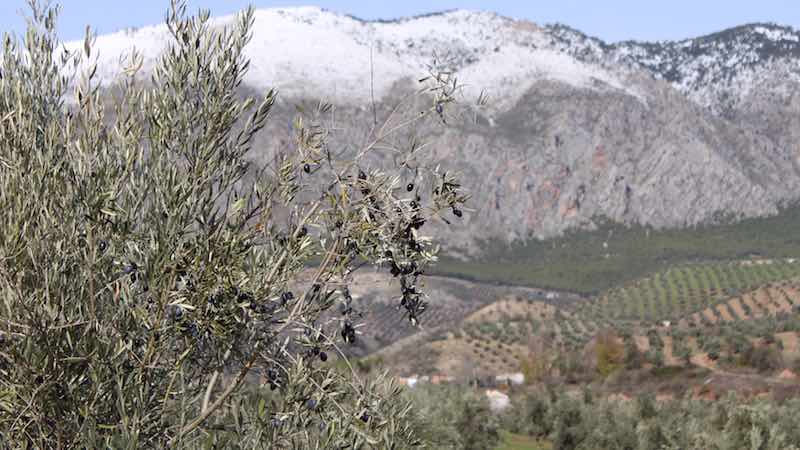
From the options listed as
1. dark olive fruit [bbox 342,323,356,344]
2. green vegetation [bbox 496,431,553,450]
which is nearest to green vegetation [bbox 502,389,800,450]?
green vegetation [bbox 496,431,553,450]

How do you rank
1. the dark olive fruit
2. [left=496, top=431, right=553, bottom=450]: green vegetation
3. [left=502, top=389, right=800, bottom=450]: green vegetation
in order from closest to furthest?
the dark olive fruit → [left=502, top=389, right=800, bottom=450]: green vegetation → [left=496, top=431, right=553, bottom=450]: green vegetation

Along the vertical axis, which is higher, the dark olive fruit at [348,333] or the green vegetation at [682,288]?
the dark olive fruit at [348,333]

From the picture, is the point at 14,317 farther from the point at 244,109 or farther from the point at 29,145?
the point at 244,109

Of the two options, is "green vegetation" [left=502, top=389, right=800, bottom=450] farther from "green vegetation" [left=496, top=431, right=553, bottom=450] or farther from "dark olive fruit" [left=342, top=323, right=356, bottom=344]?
"dark olive fruit" [left=342, top=323, right=356, bottom=344]

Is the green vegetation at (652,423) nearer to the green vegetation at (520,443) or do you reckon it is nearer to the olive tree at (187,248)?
the green vegetation at (520,443)

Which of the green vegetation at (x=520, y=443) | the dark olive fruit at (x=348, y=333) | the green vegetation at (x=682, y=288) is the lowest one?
the green vegetation at (x=682, y=288)

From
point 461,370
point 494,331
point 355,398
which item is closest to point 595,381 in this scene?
point 461,370

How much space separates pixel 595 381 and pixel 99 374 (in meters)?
49.1

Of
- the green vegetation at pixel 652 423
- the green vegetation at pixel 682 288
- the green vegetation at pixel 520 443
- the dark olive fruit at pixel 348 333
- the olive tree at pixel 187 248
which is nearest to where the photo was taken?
the olive tree at pixel 187 248

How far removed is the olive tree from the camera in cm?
529

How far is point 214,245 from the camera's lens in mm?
5574

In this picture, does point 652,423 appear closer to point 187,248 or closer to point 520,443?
point 520,443

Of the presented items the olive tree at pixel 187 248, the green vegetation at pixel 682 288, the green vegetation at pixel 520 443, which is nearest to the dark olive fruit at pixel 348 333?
the olive tree at pixel 187 248

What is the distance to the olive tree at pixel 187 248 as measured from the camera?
5289 millimetres
